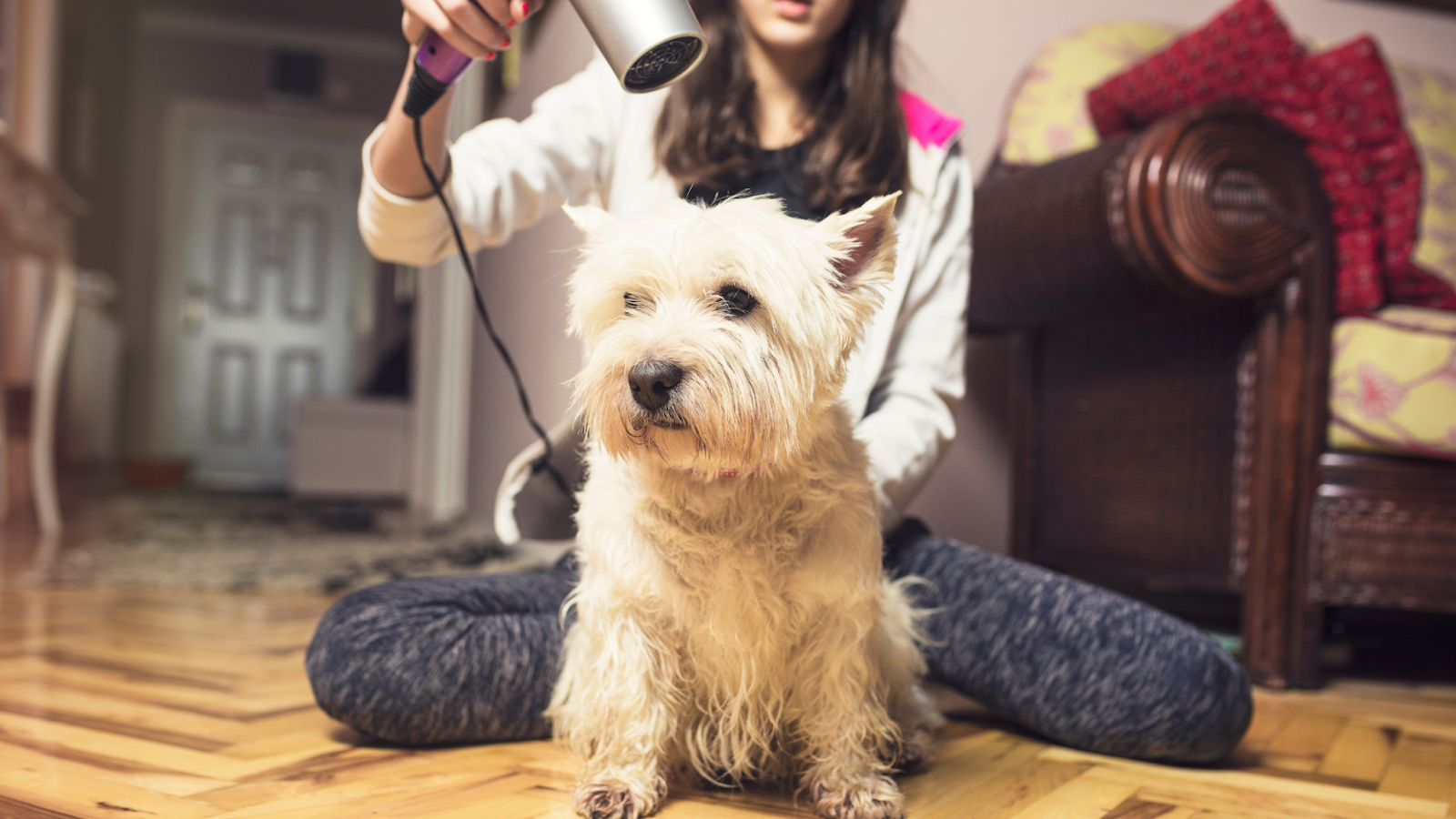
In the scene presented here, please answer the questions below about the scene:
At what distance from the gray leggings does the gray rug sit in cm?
48

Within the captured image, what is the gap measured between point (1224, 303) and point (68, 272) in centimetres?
340

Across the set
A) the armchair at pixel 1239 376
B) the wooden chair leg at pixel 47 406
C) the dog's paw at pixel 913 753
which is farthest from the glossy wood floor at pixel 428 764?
the wooden chair leg at pixel 47 406

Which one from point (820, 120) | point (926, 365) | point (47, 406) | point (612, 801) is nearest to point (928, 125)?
point (820, 120)

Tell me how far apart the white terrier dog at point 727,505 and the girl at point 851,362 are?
0.77ft

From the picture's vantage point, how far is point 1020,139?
1.81 meters

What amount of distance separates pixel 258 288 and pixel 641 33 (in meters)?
6.88

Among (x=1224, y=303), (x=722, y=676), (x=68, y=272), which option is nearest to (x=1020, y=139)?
(x=1224, y=303)

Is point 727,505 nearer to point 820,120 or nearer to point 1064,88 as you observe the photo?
point 820,120

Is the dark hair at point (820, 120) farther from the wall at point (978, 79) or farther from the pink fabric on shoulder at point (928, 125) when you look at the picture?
the wall at point (978, 79)

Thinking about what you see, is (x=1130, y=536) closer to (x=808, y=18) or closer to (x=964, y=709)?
(x=964, y=709)

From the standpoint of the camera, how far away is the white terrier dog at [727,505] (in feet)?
2.41

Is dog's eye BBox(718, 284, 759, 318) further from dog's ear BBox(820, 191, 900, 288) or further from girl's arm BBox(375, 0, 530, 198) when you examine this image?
girl's arm BBox(375, 0, 530, 198)

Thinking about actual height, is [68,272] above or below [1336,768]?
above

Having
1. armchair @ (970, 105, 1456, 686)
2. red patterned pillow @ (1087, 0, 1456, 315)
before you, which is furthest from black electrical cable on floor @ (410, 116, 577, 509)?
red patterned pillow @ (1087, 0, 1456, 315)
